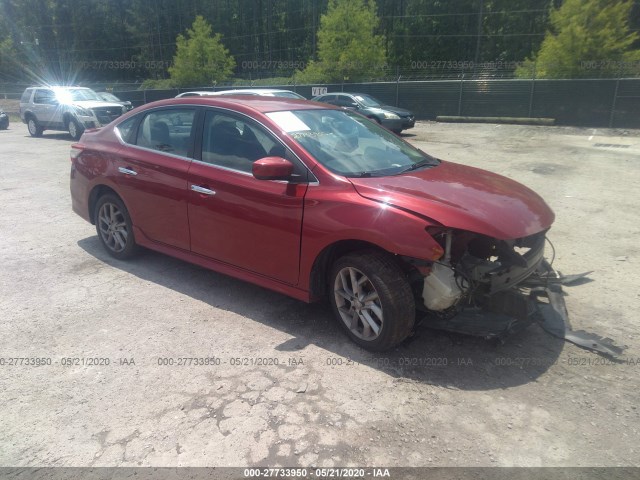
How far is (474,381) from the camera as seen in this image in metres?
3.21

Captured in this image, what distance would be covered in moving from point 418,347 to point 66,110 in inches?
720

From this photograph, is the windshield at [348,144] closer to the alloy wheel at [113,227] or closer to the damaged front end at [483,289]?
the damaged front end at [483,289]

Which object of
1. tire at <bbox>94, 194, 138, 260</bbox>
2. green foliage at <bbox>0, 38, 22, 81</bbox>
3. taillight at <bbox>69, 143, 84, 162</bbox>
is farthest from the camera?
green foliage at <bbox>0, 38, 22, 81</bbox>

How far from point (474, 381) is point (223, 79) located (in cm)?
3694

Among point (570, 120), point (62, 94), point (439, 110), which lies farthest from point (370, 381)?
point (439, 110)

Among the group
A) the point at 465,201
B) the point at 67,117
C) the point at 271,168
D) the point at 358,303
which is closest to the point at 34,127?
the point at 67,117

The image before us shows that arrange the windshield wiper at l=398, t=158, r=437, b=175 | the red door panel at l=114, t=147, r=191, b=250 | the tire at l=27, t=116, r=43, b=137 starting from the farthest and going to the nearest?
the tire at l=27, t=116, r=43, b=137 < the red door panel at l=114, t=147, r=191, b=250 < the windshield wiper at l=398, t=158, r=437, b=175

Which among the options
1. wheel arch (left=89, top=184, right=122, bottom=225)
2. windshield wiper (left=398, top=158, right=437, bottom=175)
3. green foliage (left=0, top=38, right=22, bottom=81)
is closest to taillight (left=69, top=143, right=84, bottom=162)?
wheel arch (left=89, top=184, right=122, bottom=225)

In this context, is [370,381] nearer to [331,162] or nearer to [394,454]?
[394,454]

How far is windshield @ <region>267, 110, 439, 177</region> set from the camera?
382cm

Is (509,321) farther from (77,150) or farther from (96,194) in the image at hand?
(77,150)

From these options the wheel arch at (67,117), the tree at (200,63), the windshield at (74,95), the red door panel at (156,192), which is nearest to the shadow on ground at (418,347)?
the red door panel at (156,192)

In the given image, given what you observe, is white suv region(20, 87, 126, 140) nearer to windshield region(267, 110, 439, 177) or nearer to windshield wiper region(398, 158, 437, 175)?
windshield region(267, 110, 439, 177)

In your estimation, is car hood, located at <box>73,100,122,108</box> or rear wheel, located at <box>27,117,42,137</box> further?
rear wheel, located at <box>27,117,42,137</box>
